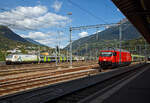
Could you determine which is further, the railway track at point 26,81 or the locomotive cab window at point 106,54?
the locomotive cab window at point 106,54

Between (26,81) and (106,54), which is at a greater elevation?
(106,54)

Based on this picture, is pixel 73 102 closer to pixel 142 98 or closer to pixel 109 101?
pixel 109 101

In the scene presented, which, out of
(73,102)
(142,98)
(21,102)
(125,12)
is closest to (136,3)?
(125,12)

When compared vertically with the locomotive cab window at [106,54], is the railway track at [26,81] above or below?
below

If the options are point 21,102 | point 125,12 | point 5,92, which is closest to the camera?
point 21,102

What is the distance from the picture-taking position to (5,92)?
8578 mm

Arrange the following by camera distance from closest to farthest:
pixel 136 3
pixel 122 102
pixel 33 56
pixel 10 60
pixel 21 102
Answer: pixel 21 102 < pixel 122 102 < pixel 136 3 < pixel 10 60 < pixel 33 56

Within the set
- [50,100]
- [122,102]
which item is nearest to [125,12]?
[122,102]

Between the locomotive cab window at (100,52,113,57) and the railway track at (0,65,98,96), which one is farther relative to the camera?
the locomotive cab window at (100,52,113,57)

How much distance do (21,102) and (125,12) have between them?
30.5 feet

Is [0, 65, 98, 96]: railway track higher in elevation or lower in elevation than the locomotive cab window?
lower

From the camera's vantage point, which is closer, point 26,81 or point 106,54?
point 26,81

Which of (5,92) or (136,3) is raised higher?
(136,3)

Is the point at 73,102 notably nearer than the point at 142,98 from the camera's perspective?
Yes
